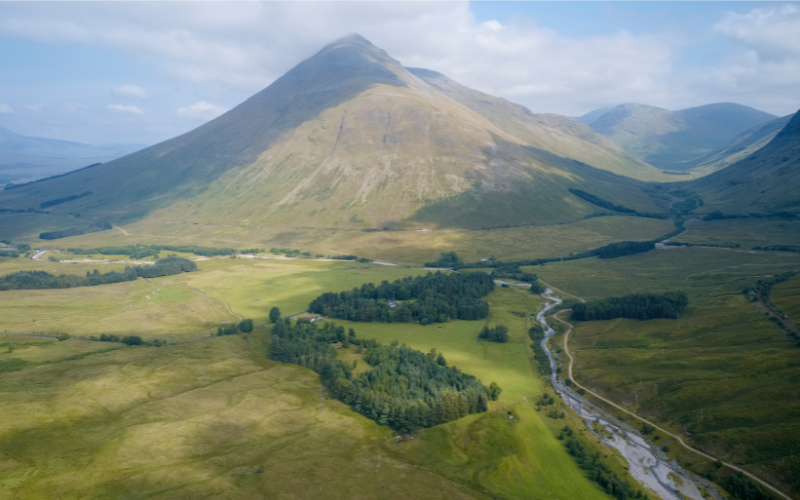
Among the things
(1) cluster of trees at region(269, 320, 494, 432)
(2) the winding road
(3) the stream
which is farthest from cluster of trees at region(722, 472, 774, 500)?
(1) cluster of trees at region(269, 320, 494, 432)

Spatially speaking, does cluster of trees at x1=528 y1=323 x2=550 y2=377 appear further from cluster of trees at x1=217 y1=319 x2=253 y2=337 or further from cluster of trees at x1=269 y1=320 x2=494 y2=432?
cluster of trees at x1=217 y1=319 x2=253 y2=337

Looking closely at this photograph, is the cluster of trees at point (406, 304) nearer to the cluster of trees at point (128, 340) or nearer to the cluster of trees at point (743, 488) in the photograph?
the cluster of trees at point (128, 340)

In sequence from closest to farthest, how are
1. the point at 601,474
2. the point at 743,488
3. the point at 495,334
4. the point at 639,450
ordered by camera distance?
1. the point at 743,488
2. the point at 601,474
3. the point at 639,450
4. the point at 495,334

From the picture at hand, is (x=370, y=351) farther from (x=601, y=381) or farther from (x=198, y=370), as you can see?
(x=601, y=381)

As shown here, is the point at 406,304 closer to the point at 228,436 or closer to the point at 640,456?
the point at 228,436

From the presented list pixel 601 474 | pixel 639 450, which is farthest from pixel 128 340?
pixel 639 450
